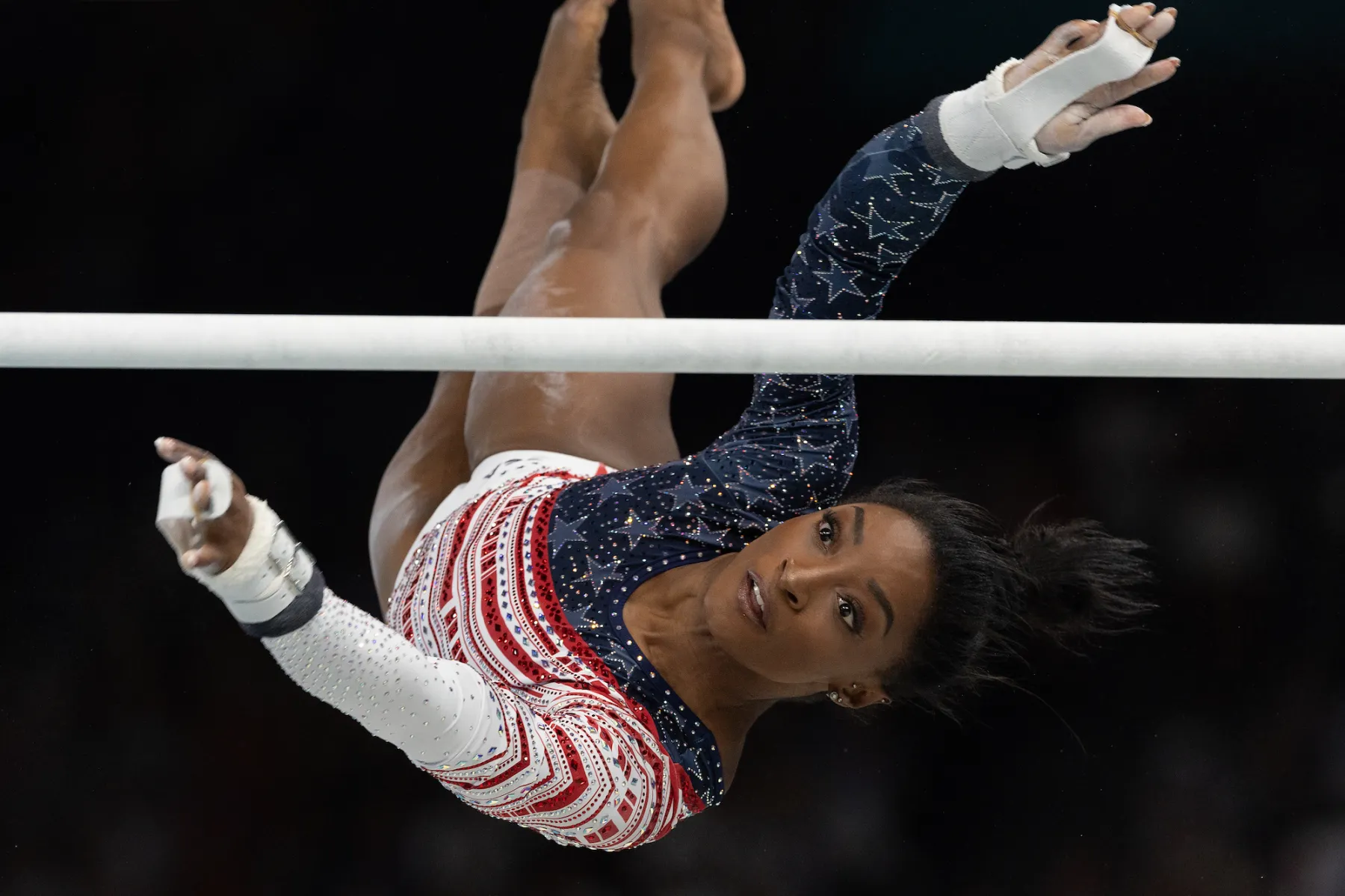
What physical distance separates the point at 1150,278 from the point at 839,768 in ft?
2.36

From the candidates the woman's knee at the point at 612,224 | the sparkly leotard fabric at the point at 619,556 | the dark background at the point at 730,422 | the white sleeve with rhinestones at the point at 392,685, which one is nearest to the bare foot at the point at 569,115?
the woman's knee at the point at 612,224

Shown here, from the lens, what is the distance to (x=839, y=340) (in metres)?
0.81

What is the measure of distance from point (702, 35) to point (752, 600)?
75 centimetres

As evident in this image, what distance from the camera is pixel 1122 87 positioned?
34.7 inches

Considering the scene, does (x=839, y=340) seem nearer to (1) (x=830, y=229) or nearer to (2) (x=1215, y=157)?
(1) (x=830, y=229)

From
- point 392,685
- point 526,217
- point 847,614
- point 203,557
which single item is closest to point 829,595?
point 847,614

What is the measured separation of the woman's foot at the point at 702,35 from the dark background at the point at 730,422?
0.62 feet

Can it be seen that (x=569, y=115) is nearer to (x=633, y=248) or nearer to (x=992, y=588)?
(x=633, y=248)

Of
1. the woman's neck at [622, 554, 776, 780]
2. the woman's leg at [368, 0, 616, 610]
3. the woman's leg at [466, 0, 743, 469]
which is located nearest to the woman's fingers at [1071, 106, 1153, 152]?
the woman's neck at [622, 554, 776, 780]

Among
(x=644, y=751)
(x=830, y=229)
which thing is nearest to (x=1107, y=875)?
(x=644, y=751)

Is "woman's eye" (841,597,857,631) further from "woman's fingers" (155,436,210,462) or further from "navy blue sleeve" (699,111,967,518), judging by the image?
"woman's fingers" (155,436,210,462)

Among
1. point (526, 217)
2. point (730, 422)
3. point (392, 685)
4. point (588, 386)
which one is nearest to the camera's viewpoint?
point (392, 685)

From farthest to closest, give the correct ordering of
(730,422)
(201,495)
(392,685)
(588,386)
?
(730,422)
(588,386)
(392,685)
(201,495)

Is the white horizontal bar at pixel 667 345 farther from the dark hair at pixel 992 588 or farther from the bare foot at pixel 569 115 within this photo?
the bare foot at pixel 569 115
